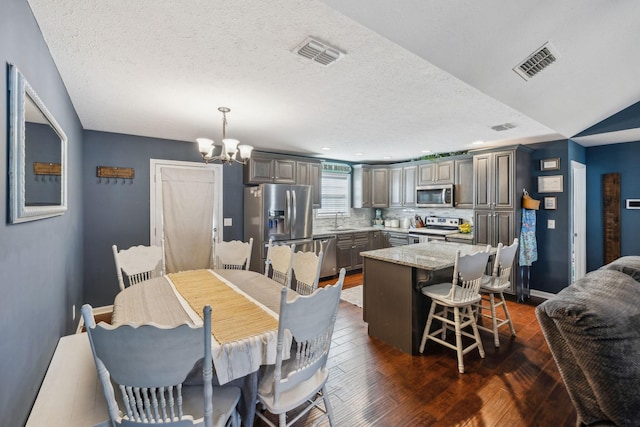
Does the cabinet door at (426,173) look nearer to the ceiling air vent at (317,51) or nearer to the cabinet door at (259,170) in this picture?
the cabinet door at (259,170)

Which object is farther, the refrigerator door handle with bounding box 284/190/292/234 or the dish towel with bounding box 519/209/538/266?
the refrigerator door handle with bounding box 284/190/292/234

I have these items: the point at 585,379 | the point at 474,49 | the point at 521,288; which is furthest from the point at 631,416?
the point at 521,288

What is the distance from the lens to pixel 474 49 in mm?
2006

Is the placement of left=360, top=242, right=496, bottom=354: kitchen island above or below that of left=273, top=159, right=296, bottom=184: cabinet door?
below

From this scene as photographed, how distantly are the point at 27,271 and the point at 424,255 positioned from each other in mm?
2981

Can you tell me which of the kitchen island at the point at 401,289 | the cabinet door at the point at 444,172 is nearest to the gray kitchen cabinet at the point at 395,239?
the cabinet door at the point at 444,172

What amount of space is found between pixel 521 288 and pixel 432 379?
111 inches

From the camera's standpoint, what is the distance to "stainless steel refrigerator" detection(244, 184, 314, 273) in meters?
4.56

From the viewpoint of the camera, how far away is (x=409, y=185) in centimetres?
599

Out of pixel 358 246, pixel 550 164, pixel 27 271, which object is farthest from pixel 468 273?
pixel 358 246

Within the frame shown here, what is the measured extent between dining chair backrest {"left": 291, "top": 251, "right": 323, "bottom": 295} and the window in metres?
3.59

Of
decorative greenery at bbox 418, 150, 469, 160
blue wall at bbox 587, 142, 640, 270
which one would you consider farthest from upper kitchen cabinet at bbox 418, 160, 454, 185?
blue wall at bbox 587, 142, 640, 270

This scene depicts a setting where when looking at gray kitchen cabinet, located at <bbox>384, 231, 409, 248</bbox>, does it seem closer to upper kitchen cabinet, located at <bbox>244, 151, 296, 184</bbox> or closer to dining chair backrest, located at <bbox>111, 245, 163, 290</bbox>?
upper kitchen cabinet, located at <bbox>244, 151, 296, 184</bbox>

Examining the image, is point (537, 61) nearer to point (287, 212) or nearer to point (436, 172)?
point (436, 172)
